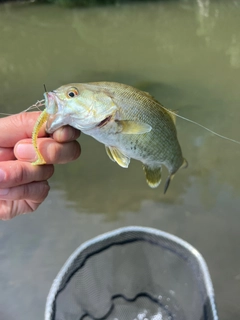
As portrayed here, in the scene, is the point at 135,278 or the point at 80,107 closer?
the point at 80,107

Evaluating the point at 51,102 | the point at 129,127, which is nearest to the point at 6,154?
the point at 51,102

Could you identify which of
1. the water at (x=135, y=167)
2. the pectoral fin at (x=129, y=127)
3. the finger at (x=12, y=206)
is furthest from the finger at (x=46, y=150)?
the water at (x=135, y=167)

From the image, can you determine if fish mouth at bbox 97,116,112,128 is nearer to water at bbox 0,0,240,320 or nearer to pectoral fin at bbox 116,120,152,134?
pectoral fin at bbox 116,120,152,134

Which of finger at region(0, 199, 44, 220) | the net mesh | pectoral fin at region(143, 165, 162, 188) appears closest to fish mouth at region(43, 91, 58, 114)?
pectoral fin at region(143, 165, 162, 188)

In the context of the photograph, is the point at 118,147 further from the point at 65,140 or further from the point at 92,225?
the point at 92,225

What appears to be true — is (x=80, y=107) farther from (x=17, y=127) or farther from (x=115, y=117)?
(x=17, y=127)

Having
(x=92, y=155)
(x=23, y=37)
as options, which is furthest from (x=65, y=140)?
(x=23, y=37)
